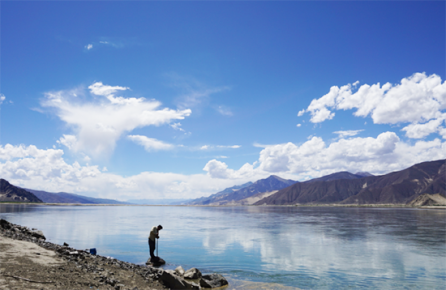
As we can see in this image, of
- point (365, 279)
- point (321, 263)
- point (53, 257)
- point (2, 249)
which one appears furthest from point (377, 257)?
point (2, 249)

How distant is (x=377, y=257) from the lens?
26125mm

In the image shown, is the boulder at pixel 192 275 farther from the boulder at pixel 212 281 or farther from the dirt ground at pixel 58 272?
the dirt ground at pixel 58 272

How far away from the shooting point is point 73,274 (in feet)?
45.2

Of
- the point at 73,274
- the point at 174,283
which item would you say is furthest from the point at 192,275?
the point at 73,274

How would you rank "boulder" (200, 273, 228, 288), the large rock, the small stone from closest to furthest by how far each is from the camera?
the large rock
"boulder" (200, 273, 228, 288)
the small stone

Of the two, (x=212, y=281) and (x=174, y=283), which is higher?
(x=174, y=283)

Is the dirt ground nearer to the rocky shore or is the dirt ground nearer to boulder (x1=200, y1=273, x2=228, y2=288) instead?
the rocky shore

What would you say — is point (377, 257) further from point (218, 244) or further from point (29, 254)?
point (29, 254)

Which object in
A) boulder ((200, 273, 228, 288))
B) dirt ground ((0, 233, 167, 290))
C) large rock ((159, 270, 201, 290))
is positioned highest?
dirt ground ((0, 233, 167, 290))

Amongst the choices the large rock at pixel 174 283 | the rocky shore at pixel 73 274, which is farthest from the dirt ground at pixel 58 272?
the large rock at pixel 174 283

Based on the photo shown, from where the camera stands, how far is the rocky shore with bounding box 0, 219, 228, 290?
11.9 metres

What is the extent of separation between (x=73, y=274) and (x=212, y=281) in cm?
767

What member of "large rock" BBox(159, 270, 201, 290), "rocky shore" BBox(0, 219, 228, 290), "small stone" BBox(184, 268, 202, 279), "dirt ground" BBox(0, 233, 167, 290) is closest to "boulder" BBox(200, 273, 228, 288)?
"rocky shore" BBox(0, 219, 228, 290)

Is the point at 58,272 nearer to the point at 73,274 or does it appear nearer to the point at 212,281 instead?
the point at 73,274
